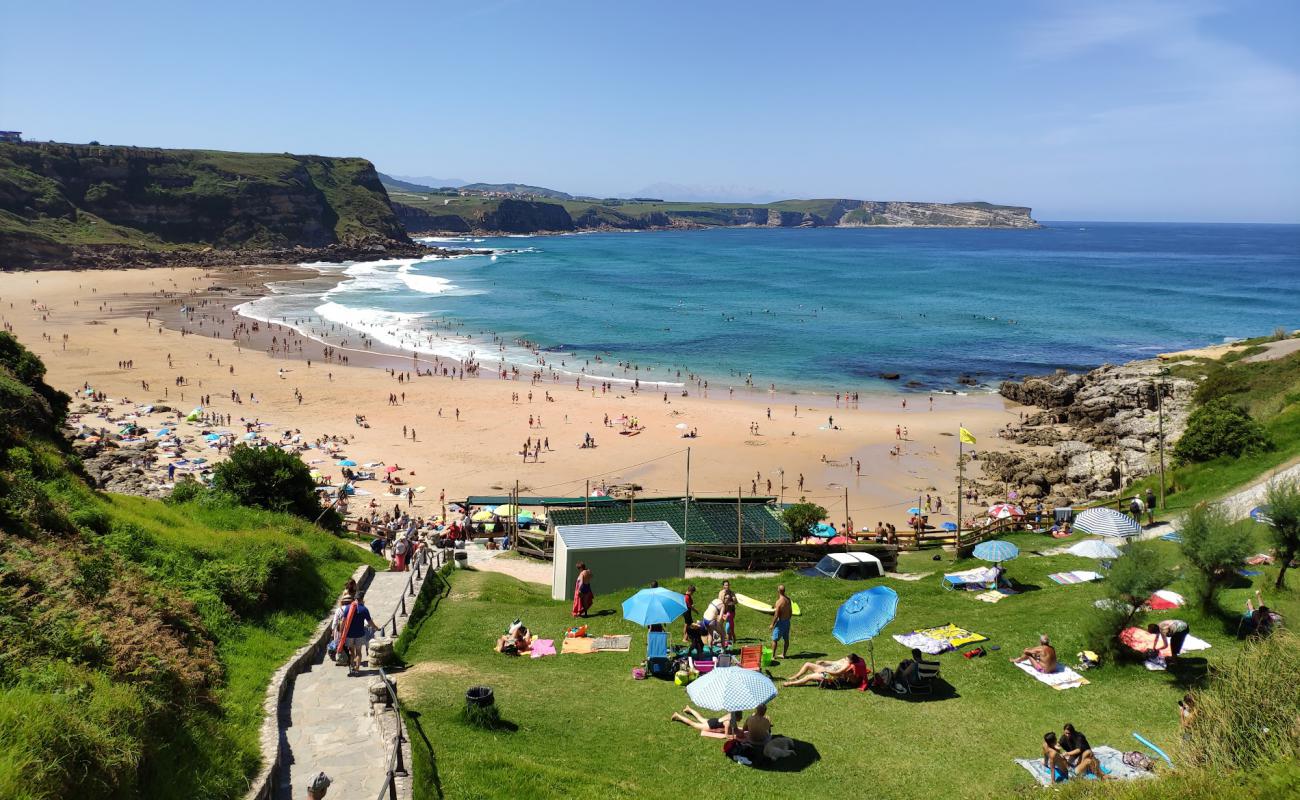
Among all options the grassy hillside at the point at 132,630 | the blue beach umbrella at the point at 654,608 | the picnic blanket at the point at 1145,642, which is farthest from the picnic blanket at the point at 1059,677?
the grassy hillside at the point at 132,630

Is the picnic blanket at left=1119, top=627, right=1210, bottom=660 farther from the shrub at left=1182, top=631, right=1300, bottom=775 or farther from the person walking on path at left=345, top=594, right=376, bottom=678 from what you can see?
the person walking on path at left=345, top=594, right=376, bottom=678

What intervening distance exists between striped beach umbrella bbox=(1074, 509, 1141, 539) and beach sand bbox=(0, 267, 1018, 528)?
1137cm

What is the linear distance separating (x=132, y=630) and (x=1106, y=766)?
1109 cm

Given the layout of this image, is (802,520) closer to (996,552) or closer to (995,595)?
(996,552)

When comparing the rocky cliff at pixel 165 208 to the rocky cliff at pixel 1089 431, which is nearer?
the rocky cliff at pixel 1089 431

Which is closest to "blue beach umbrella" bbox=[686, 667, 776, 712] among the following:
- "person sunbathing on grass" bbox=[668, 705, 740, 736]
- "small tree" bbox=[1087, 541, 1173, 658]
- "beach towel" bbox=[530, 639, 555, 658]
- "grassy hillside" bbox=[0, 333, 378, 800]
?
"person sunbathing on grass" bbox=[668, 705, 740, 736]

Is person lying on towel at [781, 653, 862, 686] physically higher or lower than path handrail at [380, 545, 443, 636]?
higher

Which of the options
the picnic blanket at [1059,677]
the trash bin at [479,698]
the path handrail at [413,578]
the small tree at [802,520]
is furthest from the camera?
the small tree at [802,520]

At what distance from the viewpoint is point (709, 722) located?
33.4ft

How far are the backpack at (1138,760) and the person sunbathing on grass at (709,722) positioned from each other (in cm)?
433

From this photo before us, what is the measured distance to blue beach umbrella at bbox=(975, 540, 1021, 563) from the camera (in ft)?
56.9

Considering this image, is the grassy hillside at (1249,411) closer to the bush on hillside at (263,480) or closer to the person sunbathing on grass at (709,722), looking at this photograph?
the person sunbathing on grass at (709,722)

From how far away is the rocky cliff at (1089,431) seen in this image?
32.2 m

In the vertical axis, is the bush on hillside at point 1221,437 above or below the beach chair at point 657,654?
above
